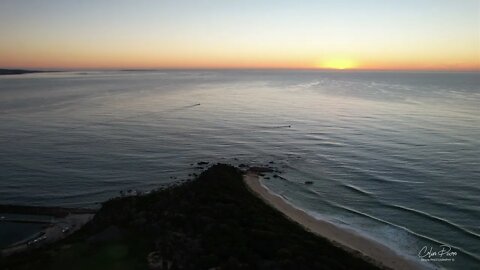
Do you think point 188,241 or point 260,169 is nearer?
point 188,241

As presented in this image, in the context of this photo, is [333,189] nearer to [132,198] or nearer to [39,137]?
[132,198]

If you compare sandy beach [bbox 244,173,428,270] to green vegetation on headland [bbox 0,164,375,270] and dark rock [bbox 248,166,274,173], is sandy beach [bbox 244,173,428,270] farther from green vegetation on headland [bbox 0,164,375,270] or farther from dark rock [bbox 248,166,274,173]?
dark rock [bbox 248,166,274,173]

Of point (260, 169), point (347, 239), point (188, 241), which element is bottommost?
point (347, 239)

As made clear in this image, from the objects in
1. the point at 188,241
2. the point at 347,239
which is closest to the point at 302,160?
the point at 347,239

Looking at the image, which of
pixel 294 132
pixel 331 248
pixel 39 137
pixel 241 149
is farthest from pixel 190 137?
pixel 331 248

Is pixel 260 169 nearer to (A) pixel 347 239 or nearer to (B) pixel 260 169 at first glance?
(B) pixel 260 169

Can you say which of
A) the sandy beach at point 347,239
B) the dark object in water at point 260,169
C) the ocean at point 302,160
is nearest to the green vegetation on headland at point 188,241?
the sandy beach at point 347,239
